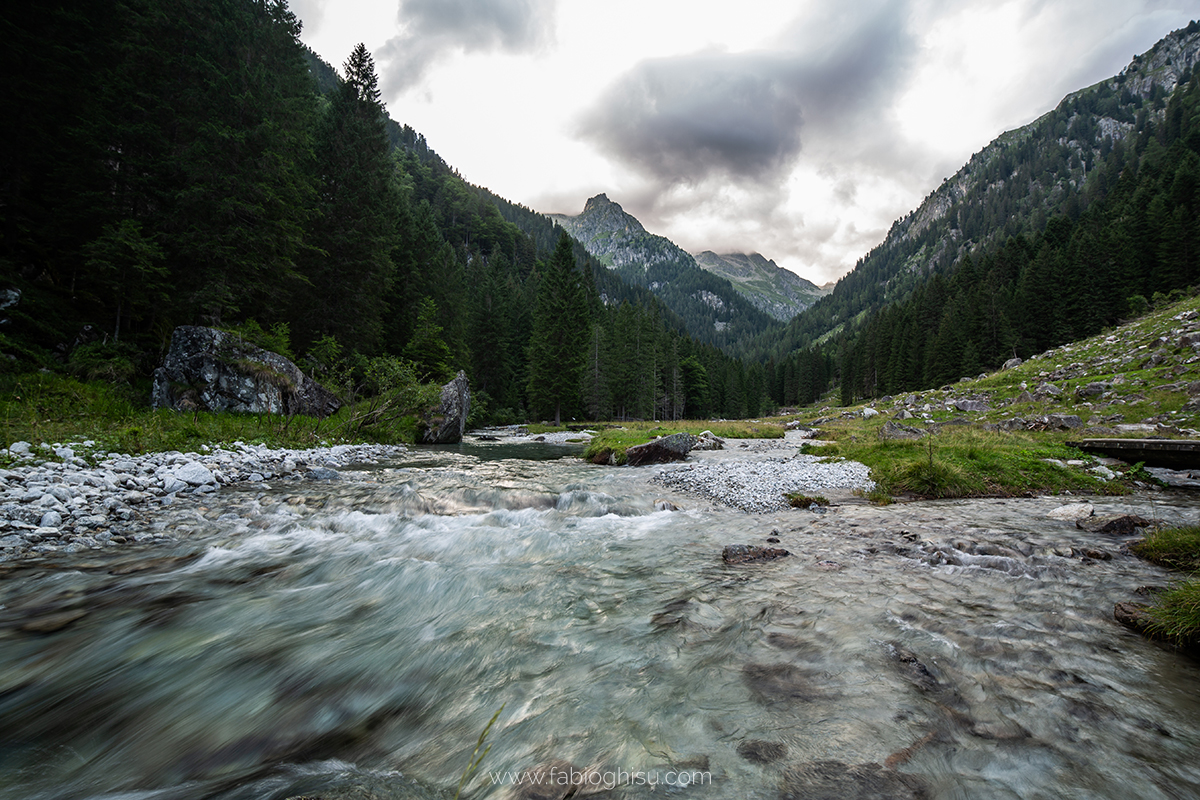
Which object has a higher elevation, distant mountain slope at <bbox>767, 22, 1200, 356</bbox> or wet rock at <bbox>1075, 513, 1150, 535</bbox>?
distant mountain slope at <bbox>767, 22, 1200, 356</bbox>

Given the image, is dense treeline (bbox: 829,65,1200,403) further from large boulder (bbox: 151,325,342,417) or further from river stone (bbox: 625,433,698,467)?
large boulder (bbox: 151,325,342,417)

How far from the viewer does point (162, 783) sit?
2.45m

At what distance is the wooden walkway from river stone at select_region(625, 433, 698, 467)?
1297 cm

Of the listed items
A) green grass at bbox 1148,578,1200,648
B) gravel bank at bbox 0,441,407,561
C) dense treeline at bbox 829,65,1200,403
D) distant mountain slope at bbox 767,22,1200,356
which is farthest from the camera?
distant mountain slope at bbox 767,22,1200,356

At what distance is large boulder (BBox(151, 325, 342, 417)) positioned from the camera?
1512cm

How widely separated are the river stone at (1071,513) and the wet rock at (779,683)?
8069mm

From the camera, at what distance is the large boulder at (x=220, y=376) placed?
15117 mm

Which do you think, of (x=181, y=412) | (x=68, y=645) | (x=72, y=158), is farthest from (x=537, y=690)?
(x=72, y=158)

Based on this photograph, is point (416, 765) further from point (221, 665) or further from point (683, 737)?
point (221, 665)

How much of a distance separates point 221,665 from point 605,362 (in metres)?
50.1


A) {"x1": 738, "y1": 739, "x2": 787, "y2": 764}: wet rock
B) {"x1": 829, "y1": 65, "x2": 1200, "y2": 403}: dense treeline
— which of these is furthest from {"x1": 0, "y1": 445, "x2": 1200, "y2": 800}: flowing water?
{"x1": 829, "y1": 65, "x2": 1200, "y2": 403}: dense treeline

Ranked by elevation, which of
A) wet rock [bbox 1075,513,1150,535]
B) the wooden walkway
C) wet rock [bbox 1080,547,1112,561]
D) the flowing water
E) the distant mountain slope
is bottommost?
the flowing water

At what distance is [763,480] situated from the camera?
11828mm

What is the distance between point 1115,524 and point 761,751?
28.7 feet
